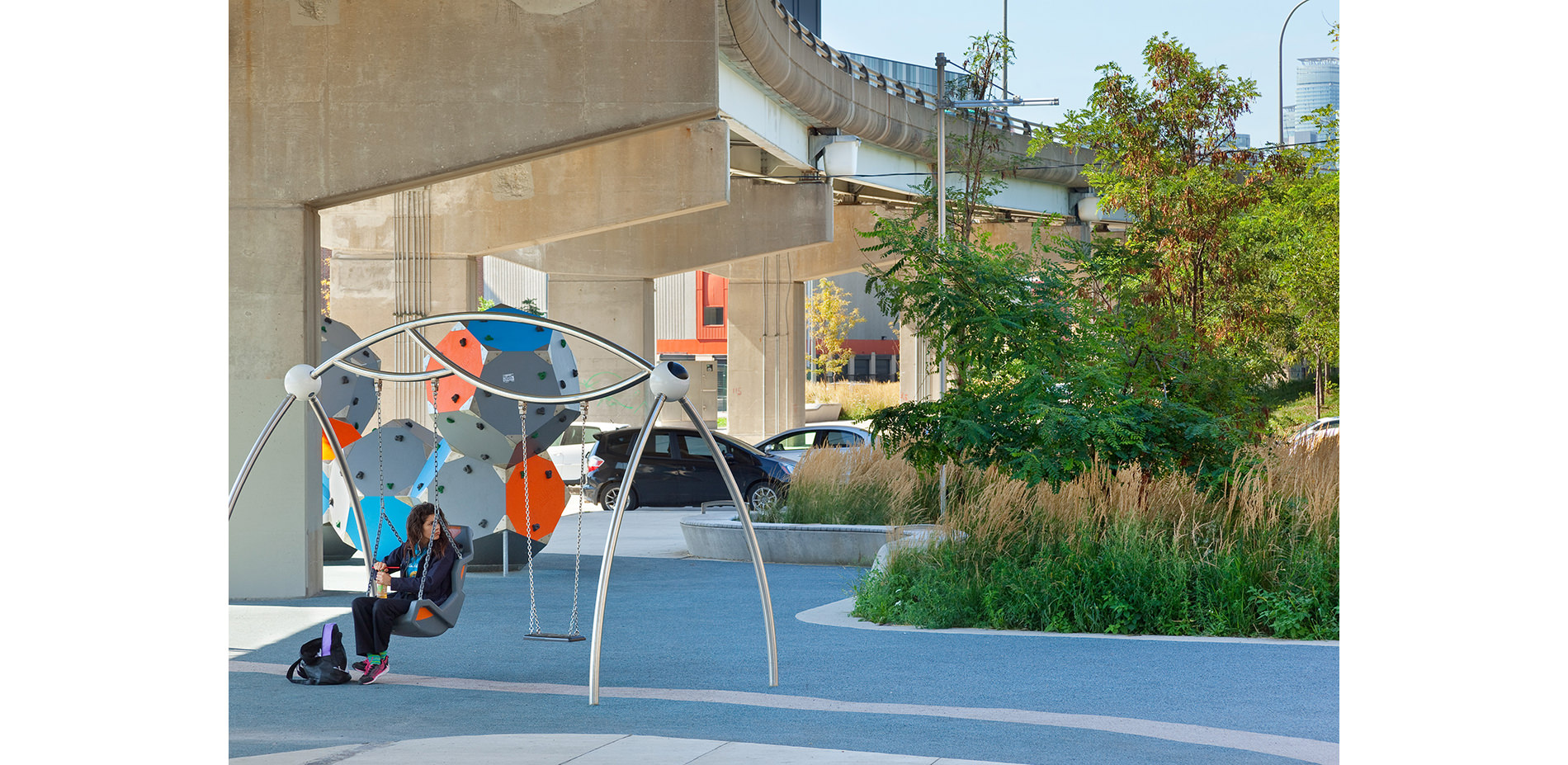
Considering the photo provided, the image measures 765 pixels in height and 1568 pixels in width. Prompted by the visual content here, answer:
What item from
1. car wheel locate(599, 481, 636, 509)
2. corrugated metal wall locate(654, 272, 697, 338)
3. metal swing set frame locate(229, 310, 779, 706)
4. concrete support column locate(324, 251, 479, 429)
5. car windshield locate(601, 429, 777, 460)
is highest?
corrugated metal wall locate(654, 272, 697, 338)

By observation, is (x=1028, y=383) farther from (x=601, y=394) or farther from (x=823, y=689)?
(x=601, y=394)

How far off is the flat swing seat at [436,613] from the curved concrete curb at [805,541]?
630cm

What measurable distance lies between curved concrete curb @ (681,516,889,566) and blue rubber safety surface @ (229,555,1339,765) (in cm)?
359

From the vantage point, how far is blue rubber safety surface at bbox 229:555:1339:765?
722cm

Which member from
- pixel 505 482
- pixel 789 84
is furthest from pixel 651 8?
pixel 789 84

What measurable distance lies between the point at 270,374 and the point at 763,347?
28611mm

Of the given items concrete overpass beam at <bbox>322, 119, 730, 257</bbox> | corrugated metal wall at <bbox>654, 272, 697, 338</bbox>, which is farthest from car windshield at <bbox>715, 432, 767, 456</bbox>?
corrugated metal wall at <bbox>654, 272, 697, 338</bbox>

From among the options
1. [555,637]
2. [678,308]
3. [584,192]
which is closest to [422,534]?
[555,637]

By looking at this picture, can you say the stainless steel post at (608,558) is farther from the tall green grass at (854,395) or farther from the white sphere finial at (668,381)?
the tall green grass at (854,395)

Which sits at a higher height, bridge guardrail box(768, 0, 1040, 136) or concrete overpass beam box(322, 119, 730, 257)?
bridge guardrail box(768, 0, 1040, 136)

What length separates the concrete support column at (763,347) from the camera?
41.3 meters

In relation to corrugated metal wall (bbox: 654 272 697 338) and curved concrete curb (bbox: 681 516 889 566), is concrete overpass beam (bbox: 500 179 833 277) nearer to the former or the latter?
curved concrete curb (bbox: 681 516 889 566)

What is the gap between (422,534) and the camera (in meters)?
9.33
